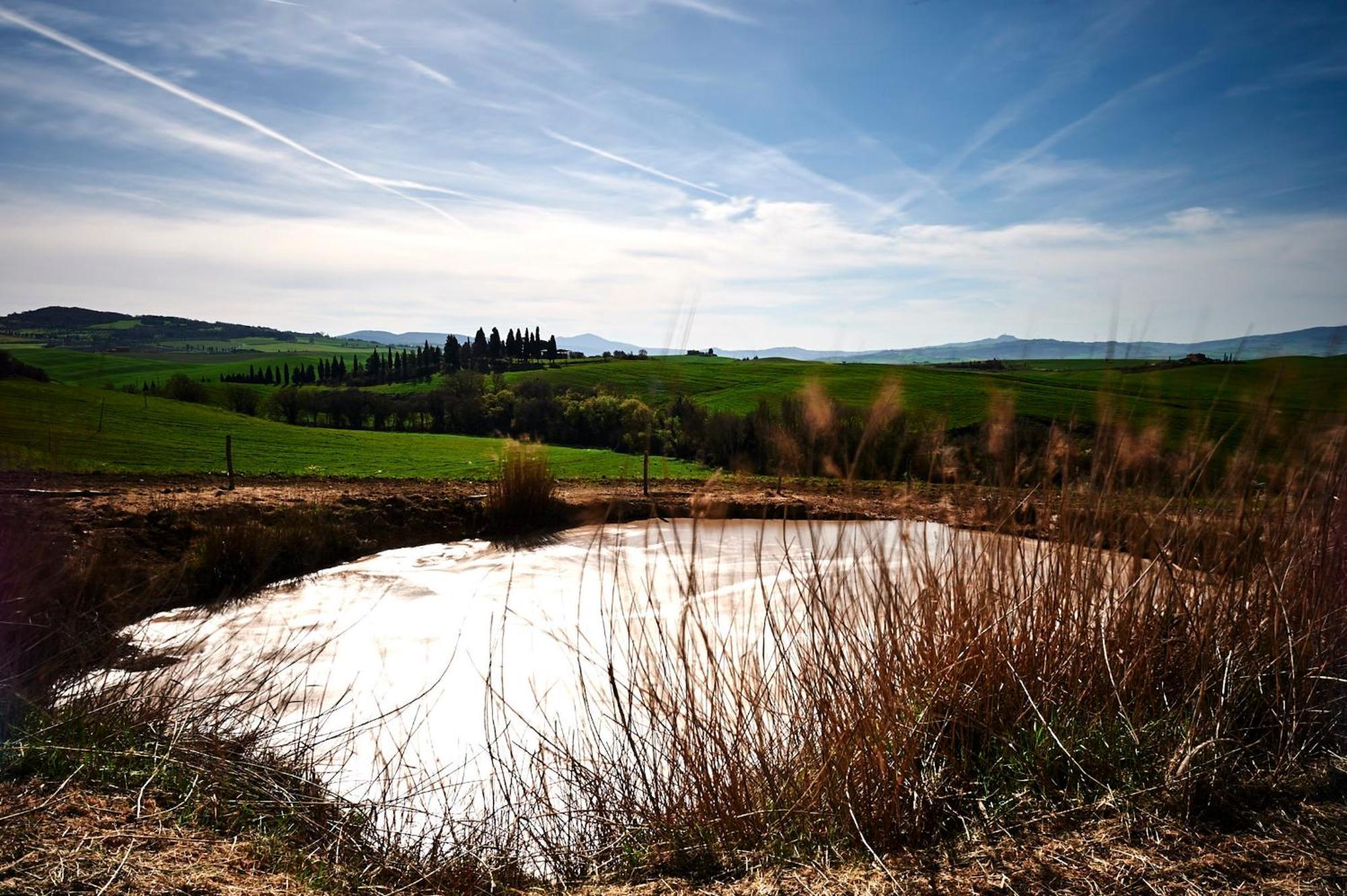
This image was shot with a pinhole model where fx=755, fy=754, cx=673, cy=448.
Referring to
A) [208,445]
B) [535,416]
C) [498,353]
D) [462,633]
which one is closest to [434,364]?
[498,353]

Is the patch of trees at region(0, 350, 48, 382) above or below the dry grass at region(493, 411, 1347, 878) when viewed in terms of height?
above

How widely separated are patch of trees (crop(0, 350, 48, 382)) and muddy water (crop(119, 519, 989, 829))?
1150 cm

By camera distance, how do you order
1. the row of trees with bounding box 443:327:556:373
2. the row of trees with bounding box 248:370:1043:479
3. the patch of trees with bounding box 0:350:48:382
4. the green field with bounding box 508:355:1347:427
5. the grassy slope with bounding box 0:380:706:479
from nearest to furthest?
the green field with bounding box 508:355:1347:427
the grassy slope with bounding box 0:380:706:479
the patch of trees with bounding box 0:350:48:382
the row of trees with bounding box 248:370:1043:479
the row of trees with bounding box 443:327:556:373

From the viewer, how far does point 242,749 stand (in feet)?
9.57

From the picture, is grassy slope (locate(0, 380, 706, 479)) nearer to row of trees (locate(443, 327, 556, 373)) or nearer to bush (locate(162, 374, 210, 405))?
bush (locate(162, 374, 210, 405))

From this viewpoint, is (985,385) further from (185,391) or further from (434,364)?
(185,391)

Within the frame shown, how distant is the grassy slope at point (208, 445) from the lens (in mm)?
11812

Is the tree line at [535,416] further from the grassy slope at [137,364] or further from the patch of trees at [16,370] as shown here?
the patch of trees at [16,370]

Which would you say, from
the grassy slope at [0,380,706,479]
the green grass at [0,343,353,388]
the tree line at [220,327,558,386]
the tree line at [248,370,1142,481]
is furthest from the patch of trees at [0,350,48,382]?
the tree line at [220,327,558,386]

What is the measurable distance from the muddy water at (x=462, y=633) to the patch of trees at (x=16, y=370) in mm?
11502

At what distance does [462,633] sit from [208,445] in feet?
34.8

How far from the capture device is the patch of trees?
14.5 m

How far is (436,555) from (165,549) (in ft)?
8.55

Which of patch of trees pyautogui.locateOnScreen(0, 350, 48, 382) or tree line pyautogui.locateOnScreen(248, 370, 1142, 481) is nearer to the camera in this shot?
patch of trees pyautogui.locateOnScreen(0, 350, 48, 382)
